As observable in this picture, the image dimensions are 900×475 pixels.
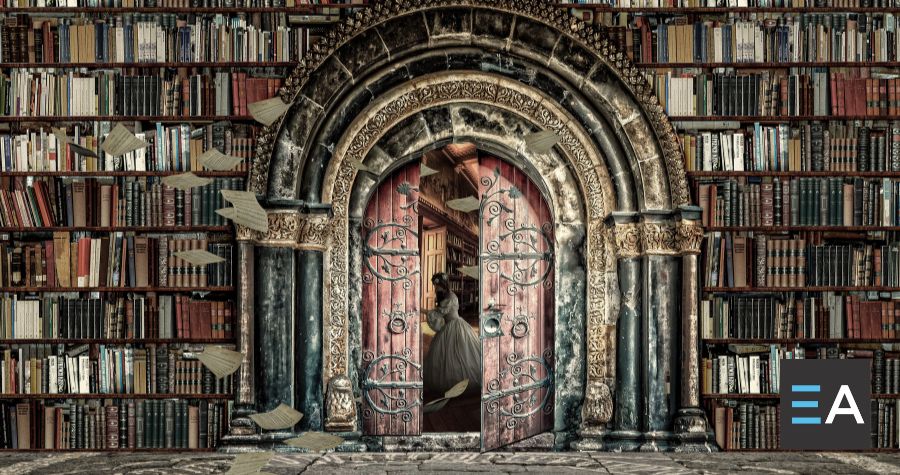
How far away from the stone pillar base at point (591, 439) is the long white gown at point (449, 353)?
76.7 inches

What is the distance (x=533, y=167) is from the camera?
20.8 feet

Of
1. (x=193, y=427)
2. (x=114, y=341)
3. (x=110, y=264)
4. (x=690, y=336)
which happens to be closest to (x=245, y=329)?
(x=193, y=427)

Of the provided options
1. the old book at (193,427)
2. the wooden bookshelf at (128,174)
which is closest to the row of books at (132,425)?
the old book at (193,427)

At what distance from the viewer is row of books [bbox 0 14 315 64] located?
20.2ft

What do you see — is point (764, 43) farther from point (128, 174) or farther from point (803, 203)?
point (128, 174)

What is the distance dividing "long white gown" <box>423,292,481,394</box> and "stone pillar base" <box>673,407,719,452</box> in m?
2.34

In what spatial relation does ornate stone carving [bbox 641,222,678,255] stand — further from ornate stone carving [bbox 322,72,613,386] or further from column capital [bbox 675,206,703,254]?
ornate stone carving [bbox 322,72,613,386]

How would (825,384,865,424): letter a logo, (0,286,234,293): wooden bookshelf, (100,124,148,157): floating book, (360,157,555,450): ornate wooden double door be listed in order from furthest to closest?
(360,157,555,450): ornate wooden double door → (825,384,865,424): letter a logo → (0,286,234,293): wooden bookshelf → (100,124,148,157): floating book

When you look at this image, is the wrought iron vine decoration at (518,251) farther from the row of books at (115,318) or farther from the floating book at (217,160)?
the row of books at (115,318)

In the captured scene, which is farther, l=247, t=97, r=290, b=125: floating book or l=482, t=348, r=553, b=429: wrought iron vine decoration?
l=482, t=348, r=553, b=429: wrought iron vine decoration

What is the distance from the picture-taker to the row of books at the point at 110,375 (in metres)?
6.10

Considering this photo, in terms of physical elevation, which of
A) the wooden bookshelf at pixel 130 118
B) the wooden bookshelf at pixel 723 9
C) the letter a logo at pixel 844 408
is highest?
the wooden bookshelf at pixel 723 9

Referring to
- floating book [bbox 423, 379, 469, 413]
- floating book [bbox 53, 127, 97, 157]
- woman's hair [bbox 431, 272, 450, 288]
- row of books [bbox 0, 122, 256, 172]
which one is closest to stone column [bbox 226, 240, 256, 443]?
row of books [bbox 0, 122, 256, 172]

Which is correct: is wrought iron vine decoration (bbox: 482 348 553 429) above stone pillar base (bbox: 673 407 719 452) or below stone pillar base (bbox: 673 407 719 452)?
above
